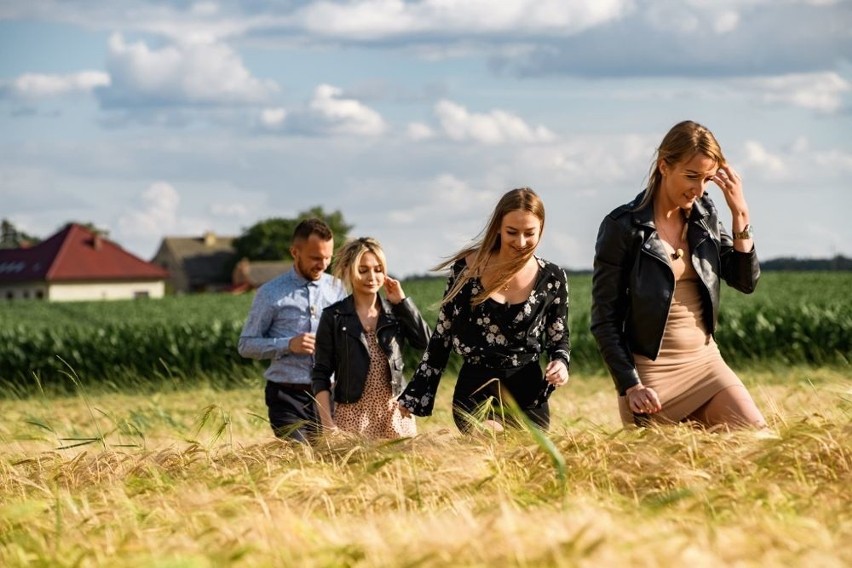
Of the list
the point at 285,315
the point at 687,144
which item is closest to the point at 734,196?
the point at 687,144

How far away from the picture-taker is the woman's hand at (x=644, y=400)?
562 centimetres

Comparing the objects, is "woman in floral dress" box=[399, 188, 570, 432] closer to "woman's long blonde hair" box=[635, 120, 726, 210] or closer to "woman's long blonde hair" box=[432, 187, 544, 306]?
"woman's long blonde hair" box=[432, 187, 544, 306]

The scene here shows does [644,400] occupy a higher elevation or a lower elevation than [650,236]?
lower

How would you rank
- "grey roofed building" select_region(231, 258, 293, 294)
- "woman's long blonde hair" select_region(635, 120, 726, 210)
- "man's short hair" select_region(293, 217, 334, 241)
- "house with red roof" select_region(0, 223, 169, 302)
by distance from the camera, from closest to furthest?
"woman's long blonde hair" select_region(635, 120, 726, 210)
"man's short hair" select_region(293, 217, 334, 241)
"house with red roof" select_region(0, 223, 169, 302)
"grey roofed building" select_region(231, 258, 293, 294)

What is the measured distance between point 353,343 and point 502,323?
96cm

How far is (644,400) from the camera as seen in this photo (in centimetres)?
563

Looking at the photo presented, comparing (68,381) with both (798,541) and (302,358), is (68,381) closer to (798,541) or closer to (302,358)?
(302,358)

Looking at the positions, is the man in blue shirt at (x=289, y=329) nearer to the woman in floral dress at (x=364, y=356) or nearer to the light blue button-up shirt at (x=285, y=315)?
the light blue button-up shirt at (x=285, y=315)

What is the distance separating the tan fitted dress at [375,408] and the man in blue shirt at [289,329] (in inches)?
22.7

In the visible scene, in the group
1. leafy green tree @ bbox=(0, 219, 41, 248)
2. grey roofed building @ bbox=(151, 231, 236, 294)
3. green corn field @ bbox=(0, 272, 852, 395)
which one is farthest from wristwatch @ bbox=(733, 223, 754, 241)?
leafy green tree @ bbox=(0, 219, 41, 248)

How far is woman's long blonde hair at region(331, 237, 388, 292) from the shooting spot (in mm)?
6508

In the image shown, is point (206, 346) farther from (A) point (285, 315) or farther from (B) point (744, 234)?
(B) point (744, 234)

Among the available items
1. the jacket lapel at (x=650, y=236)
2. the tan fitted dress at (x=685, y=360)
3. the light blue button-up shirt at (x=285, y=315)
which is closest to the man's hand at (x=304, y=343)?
the light blue button-up shirt at (x=285, y=315)

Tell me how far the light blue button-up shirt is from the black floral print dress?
133 centimetres
